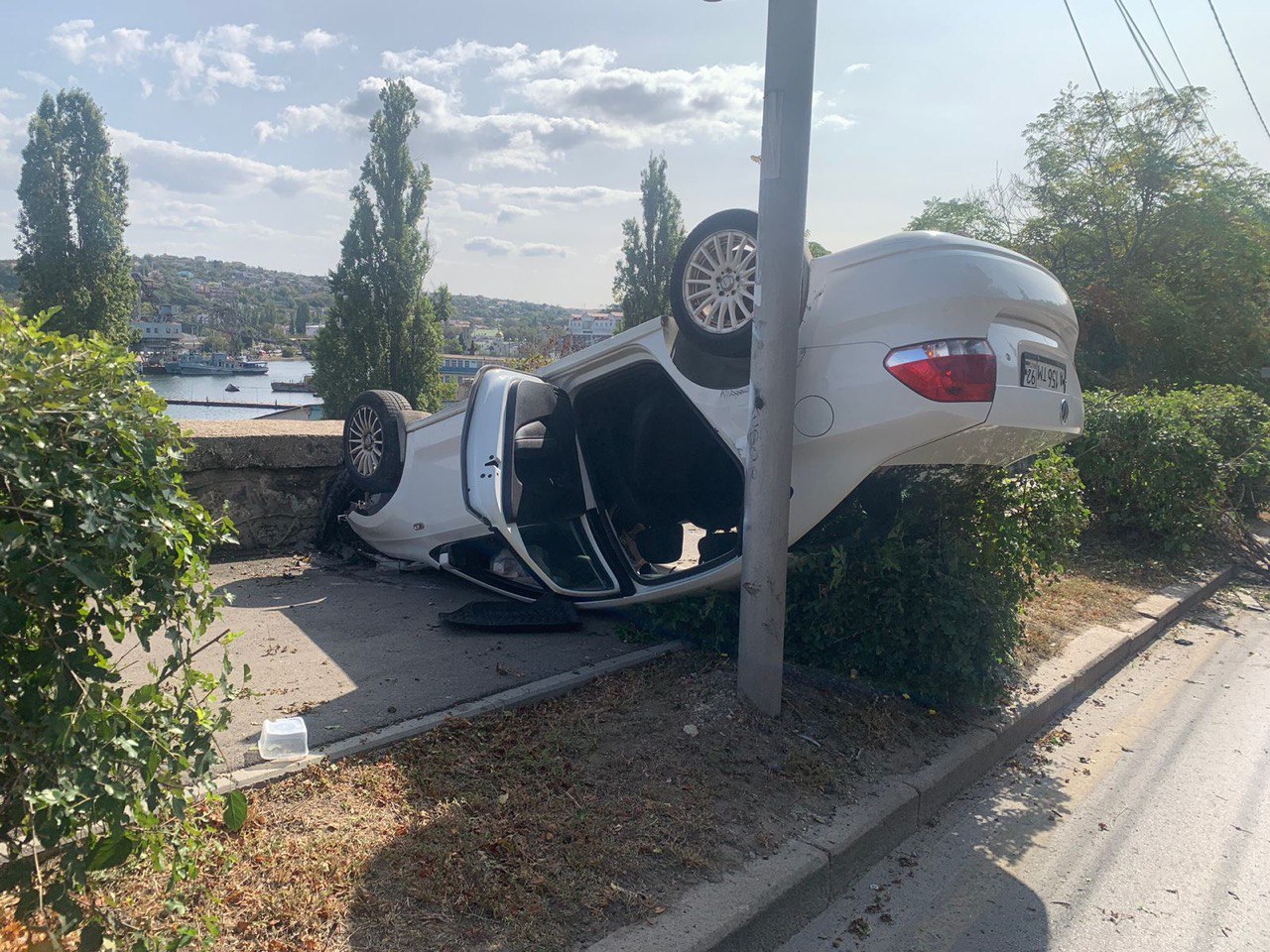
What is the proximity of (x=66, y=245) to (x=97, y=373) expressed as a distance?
4393 centimetres

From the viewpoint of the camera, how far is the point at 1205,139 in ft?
52.3

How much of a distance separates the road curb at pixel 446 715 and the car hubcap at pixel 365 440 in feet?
9.24

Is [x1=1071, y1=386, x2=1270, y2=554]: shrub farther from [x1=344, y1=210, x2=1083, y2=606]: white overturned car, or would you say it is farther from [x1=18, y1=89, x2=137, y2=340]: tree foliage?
[x1=18, y1=89, x2=137, y2=340]: tree foliage

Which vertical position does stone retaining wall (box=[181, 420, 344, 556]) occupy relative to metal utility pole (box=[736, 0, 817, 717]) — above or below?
below

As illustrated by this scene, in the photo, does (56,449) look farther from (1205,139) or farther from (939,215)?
(1205,139)

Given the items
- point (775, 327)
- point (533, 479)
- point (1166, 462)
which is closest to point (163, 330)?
point (533, 479)

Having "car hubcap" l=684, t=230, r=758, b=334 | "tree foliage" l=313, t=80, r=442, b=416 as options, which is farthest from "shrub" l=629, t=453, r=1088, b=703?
"tree foliage" l=313, t=80, r=442, b=416

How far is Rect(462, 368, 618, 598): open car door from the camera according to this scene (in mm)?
4914

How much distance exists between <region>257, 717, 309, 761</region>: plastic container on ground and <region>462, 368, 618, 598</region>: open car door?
1.60 m

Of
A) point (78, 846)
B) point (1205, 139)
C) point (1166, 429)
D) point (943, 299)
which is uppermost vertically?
point (1205, 139)

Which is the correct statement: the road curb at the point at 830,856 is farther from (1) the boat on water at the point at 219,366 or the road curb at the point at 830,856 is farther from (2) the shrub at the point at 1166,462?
(1) the boat on water at the point at 219,366

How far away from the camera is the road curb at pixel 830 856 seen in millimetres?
2711

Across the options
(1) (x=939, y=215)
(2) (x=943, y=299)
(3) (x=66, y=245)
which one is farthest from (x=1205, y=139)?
(3) (x=66, y=245)

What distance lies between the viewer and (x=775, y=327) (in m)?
3.87
